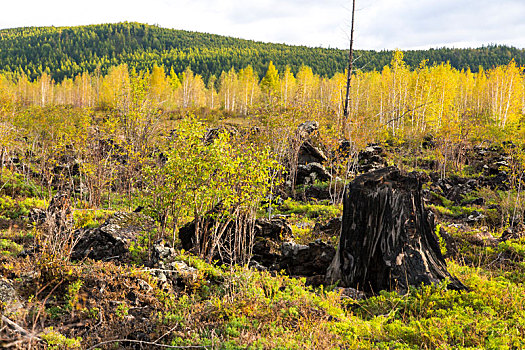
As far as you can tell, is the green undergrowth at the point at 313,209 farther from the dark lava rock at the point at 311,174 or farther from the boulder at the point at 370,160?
the boulder at the point at 370,160

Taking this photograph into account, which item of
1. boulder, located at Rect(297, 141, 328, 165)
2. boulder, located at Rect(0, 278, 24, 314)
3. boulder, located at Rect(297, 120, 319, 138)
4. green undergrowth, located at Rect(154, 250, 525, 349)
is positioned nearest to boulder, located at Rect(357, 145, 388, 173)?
boulder, located at Rect(297, 141, 328, 165)

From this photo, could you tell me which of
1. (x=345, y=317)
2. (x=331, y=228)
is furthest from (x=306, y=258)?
(x=345, y=317)

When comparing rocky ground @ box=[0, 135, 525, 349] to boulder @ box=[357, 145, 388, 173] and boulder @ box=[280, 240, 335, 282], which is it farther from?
boulder @ box=[357, 145, 388, 173]

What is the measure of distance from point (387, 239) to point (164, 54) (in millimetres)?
144997

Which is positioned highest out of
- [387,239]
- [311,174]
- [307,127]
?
[307,127]

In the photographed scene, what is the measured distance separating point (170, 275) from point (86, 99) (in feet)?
231

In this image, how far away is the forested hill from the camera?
118m

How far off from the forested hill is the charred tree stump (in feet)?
347

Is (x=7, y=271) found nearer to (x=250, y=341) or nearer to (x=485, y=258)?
(x=250, y=341)

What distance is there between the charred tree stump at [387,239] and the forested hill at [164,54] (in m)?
106

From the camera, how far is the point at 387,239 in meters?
5.35

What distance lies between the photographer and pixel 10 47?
463 ft

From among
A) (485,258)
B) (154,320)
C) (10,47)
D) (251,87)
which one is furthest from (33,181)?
(10,47)

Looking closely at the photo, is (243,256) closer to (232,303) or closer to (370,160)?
(232,303)
